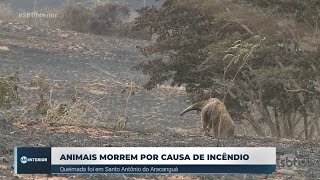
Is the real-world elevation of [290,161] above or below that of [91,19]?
below

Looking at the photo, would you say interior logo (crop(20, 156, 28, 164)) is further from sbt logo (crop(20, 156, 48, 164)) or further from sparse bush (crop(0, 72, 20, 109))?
sparse bush (crop(0, 72, 20, 109))

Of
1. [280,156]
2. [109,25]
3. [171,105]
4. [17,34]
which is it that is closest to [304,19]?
[280,156]

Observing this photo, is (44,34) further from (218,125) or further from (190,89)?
(218,125)

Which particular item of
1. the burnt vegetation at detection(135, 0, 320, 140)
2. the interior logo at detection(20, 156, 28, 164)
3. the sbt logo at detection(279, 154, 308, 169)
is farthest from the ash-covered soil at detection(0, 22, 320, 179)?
the burnt vegetation at detection(135, 0, 320, 140)

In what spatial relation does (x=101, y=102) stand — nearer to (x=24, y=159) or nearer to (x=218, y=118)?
(x=218, y=118)

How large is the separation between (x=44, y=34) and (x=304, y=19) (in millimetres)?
29821

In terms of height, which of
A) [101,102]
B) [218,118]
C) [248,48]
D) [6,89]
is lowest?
[101,102]

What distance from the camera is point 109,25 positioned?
50031 millimetres

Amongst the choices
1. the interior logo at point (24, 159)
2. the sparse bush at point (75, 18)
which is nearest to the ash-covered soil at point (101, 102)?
the interior logo at point (24, 159)

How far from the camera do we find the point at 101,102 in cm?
3005

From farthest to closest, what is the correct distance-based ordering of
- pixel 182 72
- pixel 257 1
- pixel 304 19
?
pixel 182 72 → pixel 257 1 → pixel 304 19

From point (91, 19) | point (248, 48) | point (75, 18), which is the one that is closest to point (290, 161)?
point (248, 48)

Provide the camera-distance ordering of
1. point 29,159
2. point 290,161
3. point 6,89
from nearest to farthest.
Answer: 1. point 29,159
2. point 290,161
3. point 6,89

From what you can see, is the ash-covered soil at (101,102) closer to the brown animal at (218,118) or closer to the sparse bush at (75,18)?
the brown animal at (218,118)
